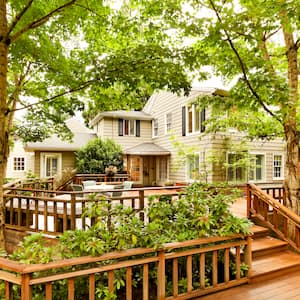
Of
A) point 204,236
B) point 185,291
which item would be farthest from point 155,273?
point 204,236

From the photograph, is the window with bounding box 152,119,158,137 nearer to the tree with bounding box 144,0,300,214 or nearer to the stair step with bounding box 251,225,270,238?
the tree with bounding box 144,0,300,214

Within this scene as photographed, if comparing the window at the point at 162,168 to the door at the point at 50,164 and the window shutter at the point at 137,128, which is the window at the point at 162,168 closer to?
the window shutter at the point at 137,128

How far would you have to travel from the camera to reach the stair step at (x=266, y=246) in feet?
17.0

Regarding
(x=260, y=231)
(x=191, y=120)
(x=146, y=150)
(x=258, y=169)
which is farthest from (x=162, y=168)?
(x=260, y=231)

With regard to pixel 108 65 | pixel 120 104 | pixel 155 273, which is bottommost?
pixel 155 273

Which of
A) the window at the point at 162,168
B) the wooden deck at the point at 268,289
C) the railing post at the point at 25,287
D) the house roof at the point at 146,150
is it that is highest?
the house roof at the point at 146,150

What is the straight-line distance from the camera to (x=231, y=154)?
12.2 metres

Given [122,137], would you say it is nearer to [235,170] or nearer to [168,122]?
[168,122]

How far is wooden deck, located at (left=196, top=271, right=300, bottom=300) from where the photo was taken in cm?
374

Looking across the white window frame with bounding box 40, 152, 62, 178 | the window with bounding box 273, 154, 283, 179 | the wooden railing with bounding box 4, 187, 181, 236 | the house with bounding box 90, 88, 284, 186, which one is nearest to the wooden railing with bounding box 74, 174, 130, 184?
the house with bounding box 90, 88, 284, 186

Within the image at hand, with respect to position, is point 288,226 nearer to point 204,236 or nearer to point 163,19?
point 204,236

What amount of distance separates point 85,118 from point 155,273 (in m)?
27.9

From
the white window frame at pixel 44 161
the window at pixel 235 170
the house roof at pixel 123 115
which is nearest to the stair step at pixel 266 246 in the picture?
the window at pixel 235 170

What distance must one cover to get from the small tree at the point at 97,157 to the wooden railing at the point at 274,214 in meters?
9.81
